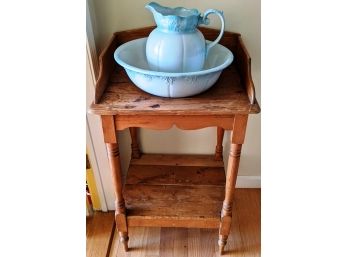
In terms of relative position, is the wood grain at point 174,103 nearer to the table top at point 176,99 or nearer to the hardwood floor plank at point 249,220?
the table top at point 176,99

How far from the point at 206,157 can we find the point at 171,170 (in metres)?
0.18

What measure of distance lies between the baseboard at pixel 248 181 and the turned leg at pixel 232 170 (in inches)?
15.6

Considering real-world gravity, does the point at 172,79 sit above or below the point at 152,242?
above

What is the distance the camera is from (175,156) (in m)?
1.35

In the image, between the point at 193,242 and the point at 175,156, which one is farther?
the point at 175,156

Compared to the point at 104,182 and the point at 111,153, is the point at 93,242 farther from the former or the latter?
the point at 111,153

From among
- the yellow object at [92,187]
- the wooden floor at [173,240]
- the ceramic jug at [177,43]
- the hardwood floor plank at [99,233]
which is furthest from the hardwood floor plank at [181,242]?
the ceramic jug at [177,43]

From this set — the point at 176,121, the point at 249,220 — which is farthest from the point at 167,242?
the point at 176,121

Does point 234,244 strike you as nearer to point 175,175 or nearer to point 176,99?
point 175,175

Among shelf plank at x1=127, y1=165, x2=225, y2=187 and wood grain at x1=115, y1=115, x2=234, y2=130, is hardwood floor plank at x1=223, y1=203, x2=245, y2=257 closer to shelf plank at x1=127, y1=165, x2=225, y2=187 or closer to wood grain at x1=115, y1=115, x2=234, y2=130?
shelf plank at x1=127, y1=165, x2=225, y2=187

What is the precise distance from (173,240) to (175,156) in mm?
364

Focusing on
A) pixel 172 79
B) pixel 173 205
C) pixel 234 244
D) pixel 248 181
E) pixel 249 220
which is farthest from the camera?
pixel 248 181

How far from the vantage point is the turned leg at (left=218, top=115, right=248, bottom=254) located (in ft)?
2.77
